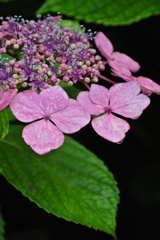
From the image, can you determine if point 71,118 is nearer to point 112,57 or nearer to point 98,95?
point 98,95

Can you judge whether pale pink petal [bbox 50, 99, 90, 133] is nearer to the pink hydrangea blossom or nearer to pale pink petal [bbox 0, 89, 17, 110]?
pale pink petal [bbox 0, 89, 17, 110]

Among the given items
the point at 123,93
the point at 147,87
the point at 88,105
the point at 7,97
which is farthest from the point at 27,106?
the point at 147,87

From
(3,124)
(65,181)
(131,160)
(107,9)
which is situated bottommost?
(131,160)

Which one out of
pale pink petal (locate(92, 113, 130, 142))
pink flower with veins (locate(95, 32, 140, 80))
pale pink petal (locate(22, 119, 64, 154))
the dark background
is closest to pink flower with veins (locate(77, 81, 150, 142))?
pale pink petal (locate(92, 113, 130, 142))

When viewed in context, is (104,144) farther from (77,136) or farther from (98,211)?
(98,211)

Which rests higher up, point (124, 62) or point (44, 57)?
point (44, 57)

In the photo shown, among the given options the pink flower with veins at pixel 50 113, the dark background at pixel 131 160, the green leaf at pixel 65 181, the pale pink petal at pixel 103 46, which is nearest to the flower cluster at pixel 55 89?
the pink flower with veins at pixel 50 113

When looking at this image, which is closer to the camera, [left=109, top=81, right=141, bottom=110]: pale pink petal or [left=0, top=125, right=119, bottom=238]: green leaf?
[left=109, top=81, right=141, bottom=110]: pale pink petal
